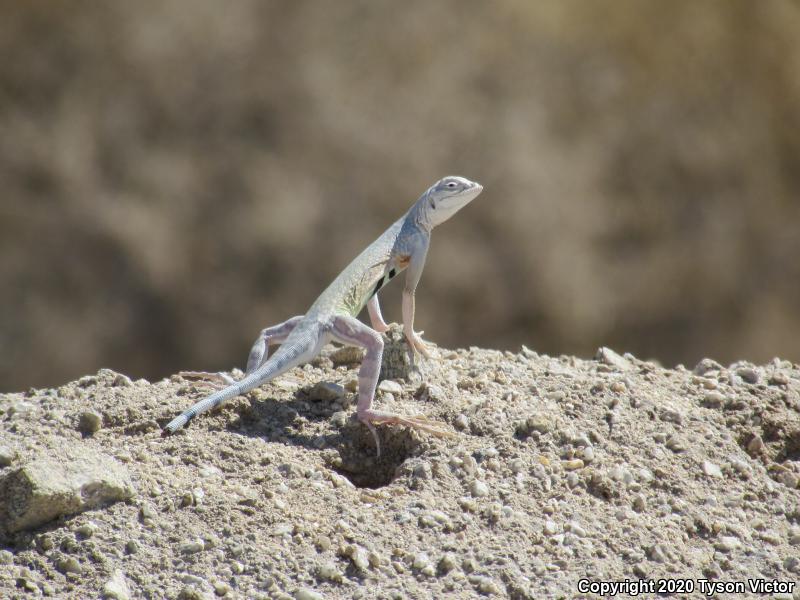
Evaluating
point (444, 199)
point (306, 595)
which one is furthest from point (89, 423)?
point (444, 199)

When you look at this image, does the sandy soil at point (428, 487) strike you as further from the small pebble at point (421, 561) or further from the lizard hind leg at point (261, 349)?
the lizard hind leg at point (261, 349)

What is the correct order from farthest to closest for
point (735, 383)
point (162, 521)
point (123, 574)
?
point (735, 383) → point (162, 521) → point (123, 574)

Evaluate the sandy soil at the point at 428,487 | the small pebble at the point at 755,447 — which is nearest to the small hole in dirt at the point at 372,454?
the sandy soil at the point at 428,487

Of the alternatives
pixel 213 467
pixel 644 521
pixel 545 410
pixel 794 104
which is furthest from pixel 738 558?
pixel 794 104

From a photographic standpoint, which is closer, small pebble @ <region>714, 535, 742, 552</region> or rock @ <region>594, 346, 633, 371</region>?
small pebble @ <region>714, 535, 742, 552</region>

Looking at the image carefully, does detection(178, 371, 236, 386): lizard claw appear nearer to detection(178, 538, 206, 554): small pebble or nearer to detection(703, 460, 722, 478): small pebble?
detection(178, 538, 206, 554): small pebble

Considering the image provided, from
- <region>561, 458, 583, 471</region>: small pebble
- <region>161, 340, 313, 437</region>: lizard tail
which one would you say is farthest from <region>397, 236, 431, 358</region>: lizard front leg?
<region>561, 458, 583, 471</region>: small pebble

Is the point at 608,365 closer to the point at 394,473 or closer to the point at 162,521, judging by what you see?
the point at 394,473
